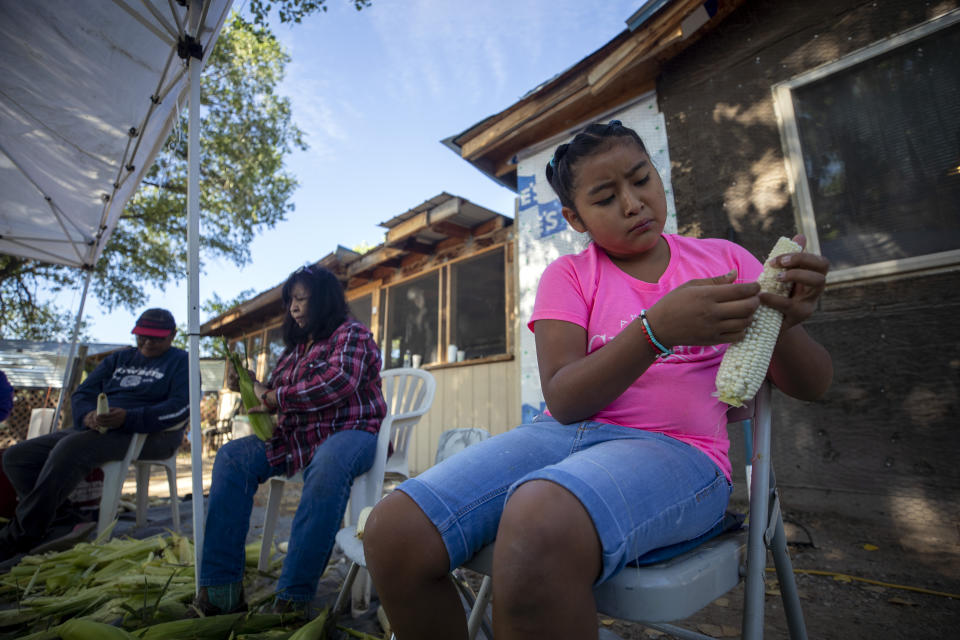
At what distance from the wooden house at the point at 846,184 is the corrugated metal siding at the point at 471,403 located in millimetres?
2501

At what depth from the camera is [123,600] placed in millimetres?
1967

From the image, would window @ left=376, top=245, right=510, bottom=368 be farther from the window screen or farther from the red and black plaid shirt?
the red and black plaid shirt

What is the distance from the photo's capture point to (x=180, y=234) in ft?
38.2

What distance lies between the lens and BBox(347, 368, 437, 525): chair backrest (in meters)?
2.23

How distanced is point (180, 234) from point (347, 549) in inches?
506

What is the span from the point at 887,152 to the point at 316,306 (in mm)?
3729

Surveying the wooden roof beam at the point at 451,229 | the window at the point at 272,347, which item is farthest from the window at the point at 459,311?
the window at the point at 272,347

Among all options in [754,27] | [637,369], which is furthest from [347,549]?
[754,27]

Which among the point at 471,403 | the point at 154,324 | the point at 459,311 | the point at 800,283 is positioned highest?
the point at 459,311

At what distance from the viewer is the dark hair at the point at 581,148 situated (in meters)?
1.19

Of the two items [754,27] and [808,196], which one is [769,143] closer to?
[808,196]

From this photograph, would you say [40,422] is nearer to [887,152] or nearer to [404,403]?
[404,403]

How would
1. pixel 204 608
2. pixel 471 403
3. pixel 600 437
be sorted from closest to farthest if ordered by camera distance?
pixel 600 437, pixel 204 608, pixel 471 403

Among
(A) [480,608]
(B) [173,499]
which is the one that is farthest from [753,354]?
(B) [173,499]
